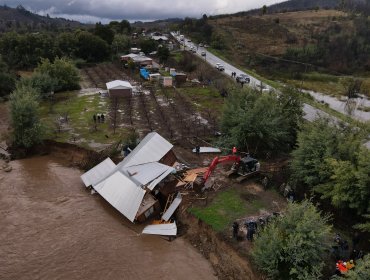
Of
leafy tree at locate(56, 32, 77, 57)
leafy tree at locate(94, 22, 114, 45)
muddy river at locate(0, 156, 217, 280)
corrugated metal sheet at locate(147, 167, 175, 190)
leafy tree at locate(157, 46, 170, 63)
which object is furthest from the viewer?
leafy tree at locate(94, 22, 114, 45)

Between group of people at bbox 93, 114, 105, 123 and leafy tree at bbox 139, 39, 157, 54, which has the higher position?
leafy tree at bbox 139, 39, 157, 54

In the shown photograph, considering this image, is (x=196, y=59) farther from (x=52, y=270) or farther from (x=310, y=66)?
(x=52, y=270)

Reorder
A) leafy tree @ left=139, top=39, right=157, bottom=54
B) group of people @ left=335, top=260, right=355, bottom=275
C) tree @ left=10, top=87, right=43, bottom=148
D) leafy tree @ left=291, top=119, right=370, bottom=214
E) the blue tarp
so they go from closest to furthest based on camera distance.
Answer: group of people @ left=335, top=260, right=355, bottom=275 < leafy tree @ left=291, top=119, right=370, bottom=214 < tree @ left=10, top=87, right=43, bottom=148 < the blue tarp < leafy tree @ left=139, top=39, right=157, bottom=54

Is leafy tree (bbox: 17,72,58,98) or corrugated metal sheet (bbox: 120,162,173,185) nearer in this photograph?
corrugated metal sheet (bbox: 120,162,173,185)

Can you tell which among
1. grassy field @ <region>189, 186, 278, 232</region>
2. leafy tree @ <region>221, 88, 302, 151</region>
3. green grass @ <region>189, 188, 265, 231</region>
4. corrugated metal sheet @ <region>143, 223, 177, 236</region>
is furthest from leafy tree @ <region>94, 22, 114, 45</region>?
corrugated metal sheet @ <region>143, 223, 177, 236</region>

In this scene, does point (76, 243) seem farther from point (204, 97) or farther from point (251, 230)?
point (204, 97)

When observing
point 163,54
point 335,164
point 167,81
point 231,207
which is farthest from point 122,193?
point 163,54

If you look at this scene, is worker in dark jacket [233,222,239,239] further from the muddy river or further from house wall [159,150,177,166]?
house wall [159,150,177,166]

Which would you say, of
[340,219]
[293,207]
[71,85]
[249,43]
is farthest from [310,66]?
[293,207]
